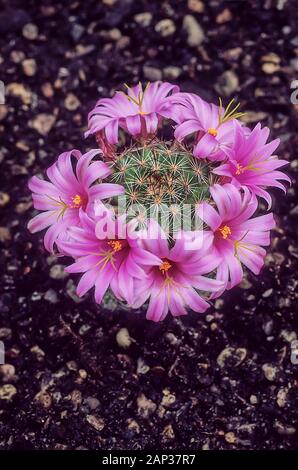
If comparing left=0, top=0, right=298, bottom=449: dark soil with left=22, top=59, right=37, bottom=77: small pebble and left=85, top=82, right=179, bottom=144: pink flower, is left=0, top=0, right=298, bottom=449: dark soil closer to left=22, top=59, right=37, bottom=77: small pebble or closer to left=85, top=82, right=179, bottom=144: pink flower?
left=22, top=59, right=37, bottom=77: small pebble

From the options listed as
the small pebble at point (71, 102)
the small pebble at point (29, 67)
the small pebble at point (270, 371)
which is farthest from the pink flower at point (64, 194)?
the small pebble at point (29, 67)

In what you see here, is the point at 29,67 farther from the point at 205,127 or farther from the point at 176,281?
the point at 176,281

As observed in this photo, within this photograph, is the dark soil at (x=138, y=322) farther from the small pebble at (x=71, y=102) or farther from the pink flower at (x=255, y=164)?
the pink flower at (x=255, y=164)

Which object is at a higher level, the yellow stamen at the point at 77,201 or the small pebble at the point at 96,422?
the yellow stamen at the point at 77,201

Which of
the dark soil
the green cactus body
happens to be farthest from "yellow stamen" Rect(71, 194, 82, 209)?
the dark soil

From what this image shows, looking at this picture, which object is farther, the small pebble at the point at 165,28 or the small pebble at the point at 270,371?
the small pebble at the point at 165,28

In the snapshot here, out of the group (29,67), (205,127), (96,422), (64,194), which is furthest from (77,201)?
(29,67)

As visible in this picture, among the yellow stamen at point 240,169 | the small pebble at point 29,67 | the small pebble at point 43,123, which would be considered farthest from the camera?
the small pebble at point 29,67

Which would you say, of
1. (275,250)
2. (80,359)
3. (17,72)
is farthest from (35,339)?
(17,72)
